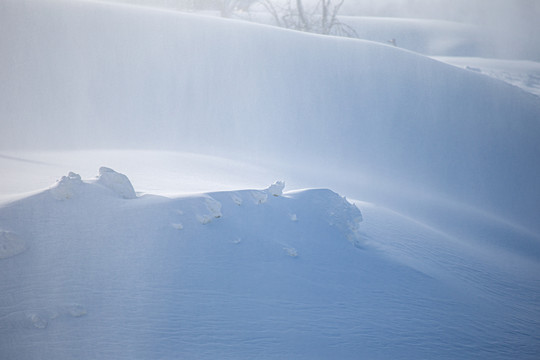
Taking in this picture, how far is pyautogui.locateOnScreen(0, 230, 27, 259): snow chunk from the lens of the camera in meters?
1.85

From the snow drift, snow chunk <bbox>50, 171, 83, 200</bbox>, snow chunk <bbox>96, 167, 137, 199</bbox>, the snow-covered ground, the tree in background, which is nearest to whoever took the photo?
the snow-covered ground

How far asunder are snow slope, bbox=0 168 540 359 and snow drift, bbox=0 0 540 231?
2747 mm

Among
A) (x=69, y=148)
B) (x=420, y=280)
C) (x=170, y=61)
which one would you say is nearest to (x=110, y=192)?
(x=420, y=280)

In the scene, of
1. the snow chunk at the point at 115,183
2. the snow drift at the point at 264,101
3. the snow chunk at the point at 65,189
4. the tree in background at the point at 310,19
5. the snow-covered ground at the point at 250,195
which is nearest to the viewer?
the snow-covered ground at the point at 250,195

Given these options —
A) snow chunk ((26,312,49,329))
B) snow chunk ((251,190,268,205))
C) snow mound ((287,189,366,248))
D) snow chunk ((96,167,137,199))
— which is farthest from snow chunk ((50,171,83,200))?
snow mound ((287,189,366,248))

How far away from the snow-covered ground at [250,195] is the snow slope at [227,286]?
1 centimetres

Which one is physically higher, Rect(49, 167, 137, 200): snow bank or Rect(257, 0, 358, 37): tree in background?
Rect(257, 0, 358, 37): tree in background

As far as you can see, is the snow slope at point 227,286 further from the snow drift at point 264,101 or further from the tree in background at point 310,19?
the tree in background at point 310,19

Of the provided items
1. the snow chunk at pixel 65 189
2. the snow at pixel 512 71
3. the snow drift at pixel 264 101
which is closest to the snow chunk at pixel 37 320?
the snow chunk at pixel 65 189

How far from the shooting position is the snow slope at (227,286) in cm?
165

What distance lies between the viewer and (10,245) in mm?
1868

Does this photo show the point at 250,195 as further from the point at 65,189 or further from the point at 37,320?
the point at 37,320

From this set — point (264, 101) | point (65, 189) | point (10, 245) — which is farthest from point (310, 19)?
point (10, 245)

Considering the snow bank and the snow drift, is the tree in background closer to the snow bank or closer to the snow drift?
the snow drift
